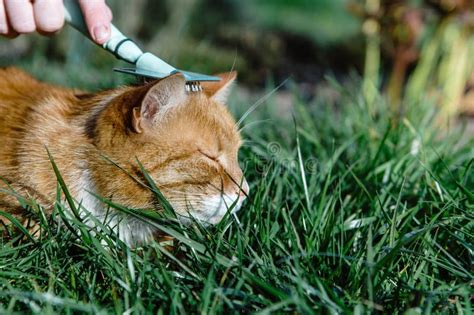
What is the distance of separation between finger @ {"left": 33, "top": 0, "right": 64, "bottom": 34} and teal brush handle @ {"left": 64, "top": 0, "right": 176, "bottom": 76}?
6 cm

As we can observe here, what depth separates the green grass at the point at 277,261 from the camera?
1.65 m

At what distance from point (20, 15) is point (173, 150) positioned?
732 millimetres

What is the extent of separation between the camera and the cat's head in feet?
6.30

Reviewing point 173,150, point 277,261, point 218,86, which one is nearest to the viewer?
point 277,261

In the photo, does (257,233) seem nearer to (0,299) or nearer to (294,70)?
(0,299)

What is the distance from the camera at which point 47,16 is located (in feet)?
6.87

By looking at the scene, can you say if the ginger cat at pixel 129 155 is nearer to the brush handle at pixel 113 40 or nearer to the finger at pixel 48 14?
the brush handle at pixel 113 40

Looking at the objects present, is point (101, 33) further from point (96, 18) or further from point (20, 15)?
point (20, 15)

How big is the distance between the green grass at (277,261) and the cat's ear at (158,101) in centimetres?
31

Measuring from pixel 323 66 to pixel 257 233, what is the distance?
705 cm

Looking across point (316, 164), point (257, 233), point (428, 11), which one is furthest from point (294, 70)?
point (257, 233)

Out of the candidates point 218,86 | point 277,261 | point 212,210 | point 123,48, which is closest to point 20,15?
point 123,48

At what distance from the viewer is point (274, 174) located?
7.77 feet

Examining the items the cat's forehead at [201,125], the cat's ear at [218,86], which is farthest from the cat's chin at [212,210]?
the cat's ear at [218,86]
